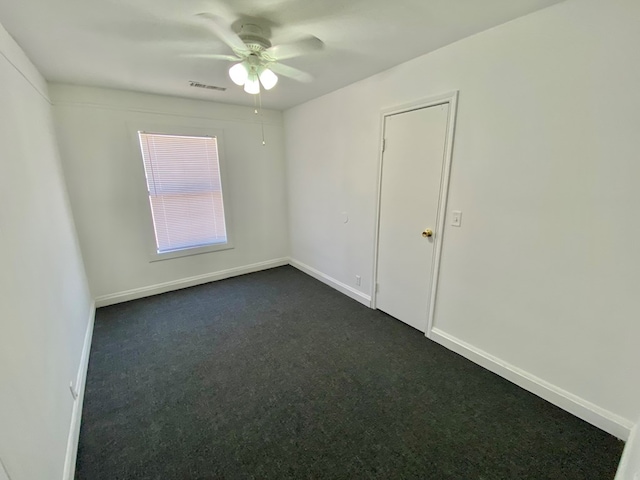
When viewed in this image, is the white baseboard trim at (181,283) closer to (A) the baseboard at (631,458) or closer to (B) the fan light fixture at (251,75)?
(B) the fan light fixture at (251,75)

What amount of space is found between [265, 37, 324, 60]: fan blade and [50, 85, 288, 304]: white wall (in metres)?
1.97

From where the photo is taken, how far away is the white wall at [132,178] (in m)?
2.84

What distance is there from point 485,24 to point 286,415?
279 cm

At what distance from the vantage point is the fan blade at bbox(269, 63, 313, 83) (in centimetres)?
218

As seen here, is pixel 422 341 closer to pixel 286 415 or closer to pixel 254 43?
pixel 286 415

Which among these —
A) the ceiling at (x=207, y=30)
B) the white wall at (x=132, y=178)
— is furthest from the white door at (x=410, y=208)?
the white wall at (x=132, y=178)

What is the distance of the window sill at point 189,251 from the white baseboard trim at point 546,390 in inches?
117

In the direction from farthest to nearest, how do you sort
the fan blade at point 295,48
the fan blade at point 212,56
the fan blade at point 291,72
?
the fan blade at point 291,72, the fan blade at point 212,56, the fan blade at point 295,48

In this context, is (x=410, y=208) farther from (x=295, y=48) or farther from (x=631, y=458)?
(x=631, y=458)

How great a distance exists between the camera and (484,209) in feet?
6.54

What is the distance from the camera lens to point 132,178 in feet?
10.3

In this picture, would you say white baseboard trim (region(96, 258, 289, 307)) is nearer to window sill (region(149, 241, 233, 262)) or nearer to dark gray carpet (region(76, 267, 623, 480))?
window sill (region(149, 241, 233, 262))

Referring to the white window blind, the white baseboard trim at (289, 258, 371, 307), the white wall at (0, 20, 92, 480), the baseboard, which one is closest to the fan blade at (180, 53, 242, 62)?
the white wall at (0, 20, 92, 480)

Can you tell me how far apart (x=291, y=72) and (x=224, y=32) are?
77 centimetres
